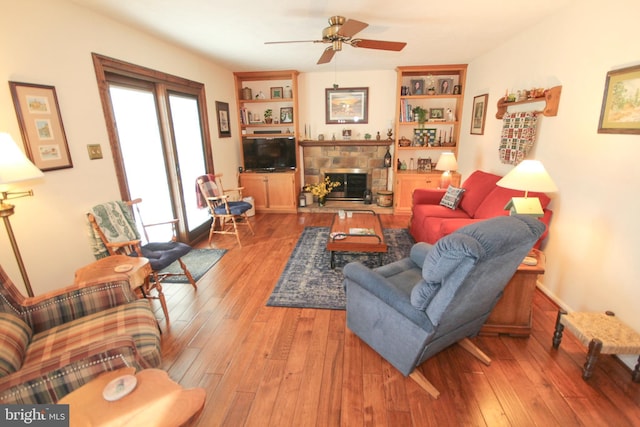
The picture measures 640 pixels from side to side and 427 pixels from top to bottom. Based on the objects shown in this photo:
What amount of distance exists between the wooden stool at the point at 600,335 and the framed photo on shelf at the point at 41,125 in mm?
3809

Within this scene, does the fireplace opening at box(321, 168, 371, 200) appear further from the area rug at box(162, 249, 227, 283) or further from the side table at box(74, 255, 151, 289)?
the side table at box(74, 255, 151, 289)

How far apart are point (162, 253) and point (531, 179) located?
120 inches

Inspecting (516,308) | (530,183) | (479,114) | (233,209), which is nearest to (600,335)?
(516,308)

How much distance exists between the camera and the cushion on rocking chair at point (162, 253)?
2475 mm

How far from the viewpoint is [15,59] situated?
197 centimetres

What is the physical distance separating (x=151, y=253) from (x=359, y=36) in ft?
10.4

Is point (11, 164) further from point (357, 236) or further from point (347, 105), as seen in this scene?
point (347, 105)

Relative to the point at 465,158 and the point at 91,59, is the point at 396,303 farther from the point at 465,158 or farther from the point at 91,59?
the point at 465,158

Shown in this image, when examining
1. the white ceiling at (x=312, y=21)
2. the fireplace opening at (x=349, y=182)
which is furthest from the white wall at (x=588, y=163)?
the fireplace opening at (x=349, y=182)

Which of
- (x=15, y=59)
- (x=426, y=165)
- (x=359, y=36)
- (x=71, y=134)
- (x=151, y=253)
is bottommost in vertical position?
(x=151, y=253)

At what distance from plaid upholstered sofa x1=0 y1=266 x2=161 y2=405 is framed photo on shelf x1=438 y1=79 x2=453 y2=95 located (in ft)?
17.5

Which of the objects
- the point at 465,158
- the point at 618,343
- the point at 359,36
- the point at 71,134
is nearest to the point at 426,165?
the point at 465,158

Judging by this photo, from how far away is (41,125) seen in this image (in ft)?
7.04

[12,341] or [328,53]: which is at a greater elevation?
[328,53]
